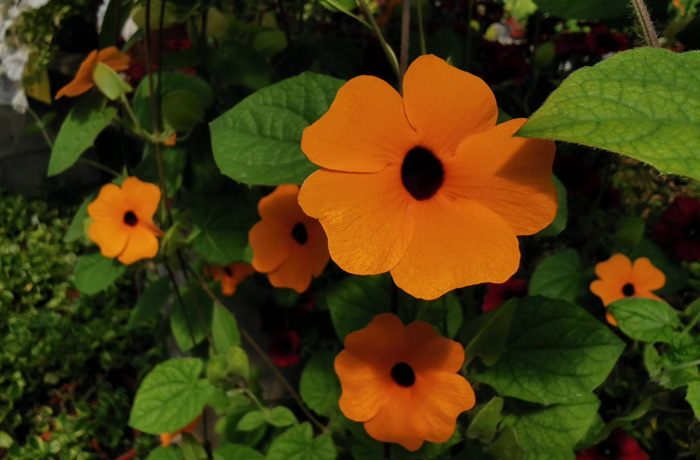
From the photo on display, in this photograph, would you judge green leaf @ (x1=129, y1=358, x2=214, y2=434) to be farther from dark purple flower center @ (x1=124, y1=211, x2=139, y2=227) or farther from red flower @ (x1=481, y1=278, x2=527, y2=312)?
red flower @ (x1=481, y1=278, x2=527, y2=312)

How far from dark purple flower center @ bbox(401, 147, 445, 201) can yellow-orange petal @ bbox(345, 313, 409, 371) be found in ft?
0.38

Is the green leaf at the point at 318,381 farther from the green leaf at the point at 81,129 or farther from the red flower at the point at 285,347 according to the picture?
the green leaf at the point at 81,129

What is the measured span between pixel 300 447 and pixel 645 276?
1.46 ft

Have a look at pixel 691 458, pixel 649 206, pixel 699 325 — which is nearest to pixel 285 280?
pixel 699 325

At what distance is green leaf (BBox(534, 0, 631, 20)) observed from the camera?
519 millimetres

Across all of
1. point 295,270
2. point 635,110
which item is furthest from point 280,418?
point 635,110

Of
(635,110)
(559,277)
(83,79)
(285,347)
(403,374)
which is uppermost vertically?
(635,110)

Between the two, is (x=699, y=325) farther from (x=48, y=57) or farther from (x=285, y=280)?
(x=48, y=57)

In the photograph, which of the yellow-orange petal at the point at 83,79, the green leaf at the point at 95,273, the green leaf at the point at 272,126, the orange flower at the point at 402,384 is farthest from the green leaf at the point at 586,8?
the green leaf at the point at 95,273

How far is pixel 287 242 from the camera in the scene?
59 centimetres

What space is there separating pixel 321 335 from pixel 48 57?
2.28ft

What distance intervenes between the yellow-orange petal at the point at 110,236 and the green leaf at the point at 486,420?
42cm

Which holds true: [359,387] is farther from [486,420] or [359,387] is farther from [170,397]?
[170,397]

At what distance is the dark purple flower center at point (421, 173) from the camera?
0.33 meters
